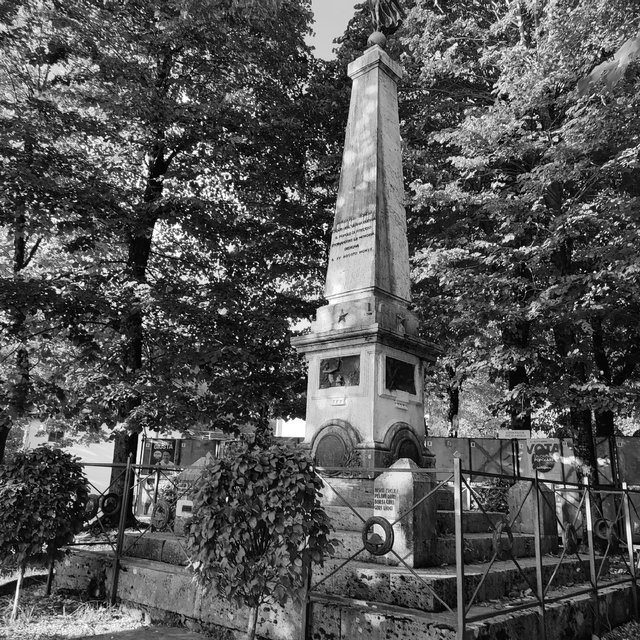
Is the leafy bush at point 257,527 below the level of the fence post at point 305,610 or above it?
above

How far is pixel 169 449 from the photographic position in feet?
66.2

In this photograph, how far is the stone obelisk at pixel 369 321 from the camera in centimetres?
794

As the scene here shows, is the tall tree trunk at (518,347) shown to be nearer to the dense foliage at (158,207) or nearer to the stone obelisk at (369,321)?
the dense foliage at (158,207)

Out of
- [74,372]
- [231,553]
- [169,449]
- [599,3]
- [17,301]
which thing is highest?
[599,3]

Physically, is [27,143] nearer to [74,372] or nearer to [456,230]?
[74,372]

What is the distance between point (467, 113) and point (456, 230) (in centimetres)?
306

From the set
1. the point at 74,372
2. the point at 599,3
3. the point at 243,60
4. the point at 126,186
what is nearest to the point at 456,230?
the point at 599,3

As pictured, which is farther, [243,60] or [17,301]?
[243,60]

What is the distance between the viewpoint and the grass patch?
19.4 ft

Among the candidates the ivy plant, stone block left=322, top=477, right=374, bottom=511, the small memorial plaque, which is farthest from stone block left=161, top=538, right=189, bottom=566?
the small memorial plaque

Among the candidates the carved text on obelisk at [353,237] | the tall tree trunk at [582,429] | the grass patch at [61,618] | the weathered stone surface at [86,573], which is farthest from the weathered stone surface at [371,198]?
the tall tree trunk at [582,429]

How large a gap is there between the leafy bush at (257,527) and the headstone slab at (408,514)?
4.03 ft

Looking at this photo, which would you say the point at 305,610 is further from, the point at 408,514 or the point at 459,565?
the point at 459,565

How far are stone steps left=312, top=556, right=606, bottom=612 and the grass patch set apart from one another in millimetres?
2469
